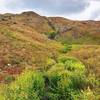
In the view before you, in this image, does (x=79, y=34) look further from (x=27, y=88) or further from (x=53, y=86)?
(x=27, y=88)

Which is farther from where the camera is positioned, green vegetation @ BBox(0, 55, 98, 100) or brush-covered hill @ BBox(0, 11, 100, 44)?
brush-covered hill @ BBox(0, 11, 100, 44)

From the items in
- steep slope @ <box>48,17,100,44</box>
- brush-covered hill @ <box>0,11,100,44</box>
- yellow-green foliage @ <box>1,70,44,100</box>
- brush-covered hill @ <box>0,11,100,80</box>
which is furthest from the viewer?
steep slope @ <box>48,17,100,44</box>

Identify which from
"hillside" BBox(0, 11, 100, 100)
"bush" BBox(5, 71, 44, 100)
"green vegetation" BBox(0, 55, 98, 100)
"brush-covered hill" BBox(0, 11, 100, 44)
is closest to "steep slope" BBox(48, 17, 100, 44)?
"brush-covered hill" BBox(0, 11, 100, 44)

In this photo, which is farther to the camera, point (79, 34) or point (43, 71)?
point (79, 34)

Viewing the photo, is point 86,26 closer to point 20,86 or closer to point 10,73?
point 10,73

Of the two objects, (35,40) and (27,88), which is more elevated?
(27,88)

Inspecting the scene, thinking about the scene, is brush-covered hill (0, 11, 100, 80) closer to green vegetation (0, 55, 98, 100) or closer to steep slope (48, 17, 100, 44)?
steep slope (48, 17, 100, 44)

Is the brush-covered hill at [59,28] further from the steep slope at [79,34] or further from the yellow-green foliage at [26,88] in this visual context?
the yellow-green foliage at [26,88]

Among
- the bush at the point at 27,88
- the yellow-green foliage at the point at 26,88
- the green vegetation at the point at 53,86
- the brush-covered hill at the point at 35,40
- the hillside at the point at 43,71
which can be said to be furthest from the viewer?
the brush-covered hill at the point at 35,40

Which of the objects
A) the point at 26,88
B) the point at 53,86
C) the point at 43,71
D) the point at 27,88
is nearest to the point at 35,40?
the point at 43,71

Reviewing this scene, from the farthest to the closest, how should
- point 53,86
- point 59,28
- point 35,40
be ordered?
point 59,28
point 35,40
point 53,86

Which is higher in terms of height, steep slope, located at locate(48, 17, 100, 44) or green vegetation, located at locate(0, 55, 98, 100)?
green vegetation, located at locate(0, 55, 98, 100)

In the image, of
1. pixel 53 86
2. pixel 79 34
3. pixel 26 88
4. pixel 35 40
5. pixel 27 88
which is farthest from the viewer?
pixel 79 34

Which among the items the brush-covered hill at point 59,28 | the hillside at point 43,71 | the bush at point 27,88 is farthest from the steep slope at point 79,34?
the bush at point 27,88
